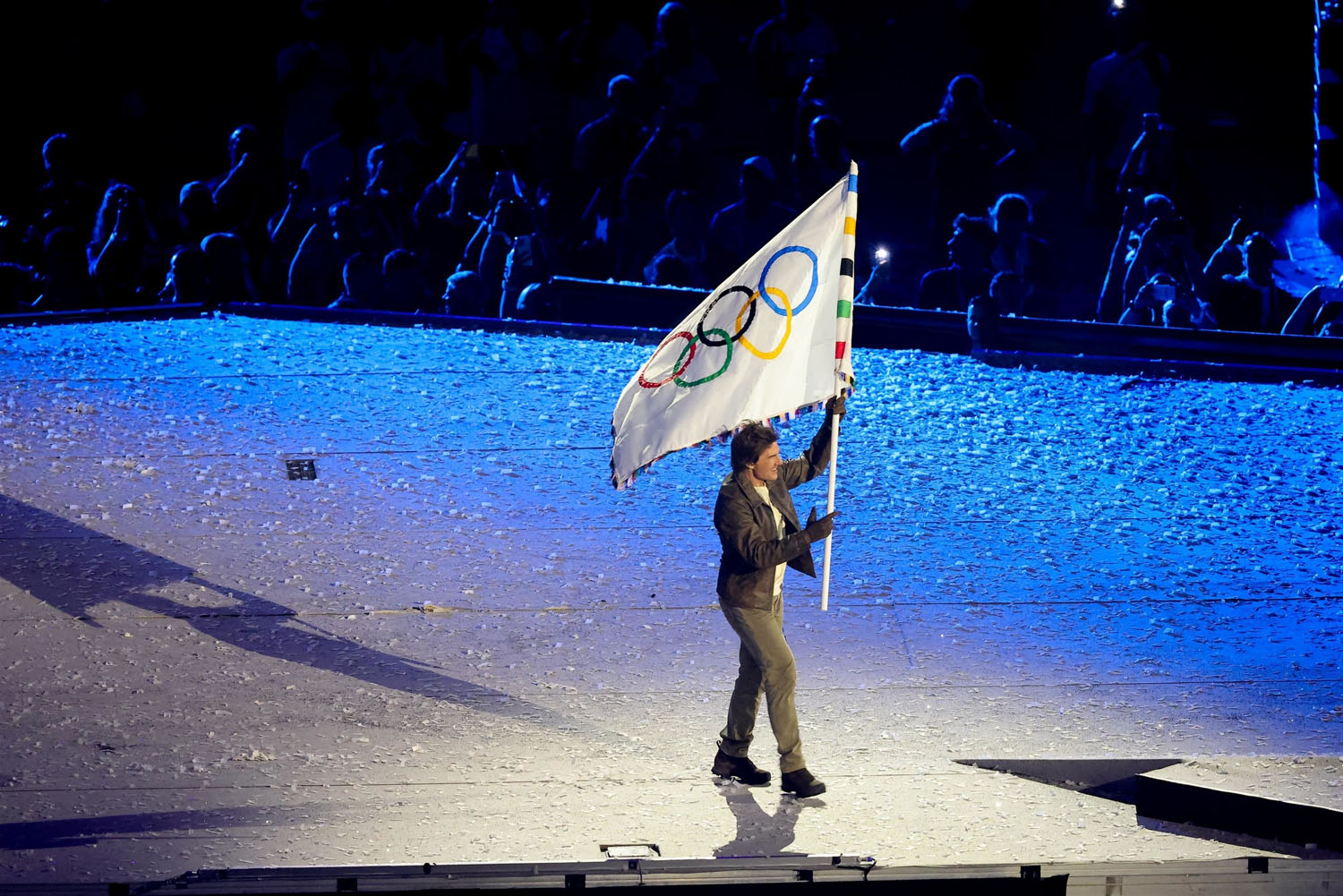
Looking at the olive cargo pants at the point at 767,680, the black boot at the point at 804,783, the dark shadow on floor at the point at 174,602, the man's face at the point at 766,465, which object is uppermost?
the man's face at the point at 766,465

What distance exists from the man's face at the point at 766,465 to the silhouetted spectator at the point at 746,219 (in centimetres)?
816

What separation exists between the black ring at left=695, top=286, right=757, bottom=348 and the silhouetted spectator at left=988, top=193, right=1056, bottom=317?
7.99 m

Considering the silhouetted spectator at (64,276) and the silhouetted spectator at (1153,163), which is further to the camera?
the silhouetted spectator at (64,276)

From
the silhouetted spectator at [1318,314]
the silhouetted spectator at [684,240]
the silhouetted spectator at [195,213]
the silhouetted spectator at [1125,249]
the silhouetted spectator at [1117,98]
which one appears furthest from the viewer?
the silhouetted spectator at [195,213]

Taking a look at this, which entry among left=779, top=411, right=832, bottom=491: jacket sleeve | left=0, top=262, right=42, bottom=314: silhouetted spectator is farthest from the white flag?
left=0, top=262, right=42, bottom=314: silhouetted spectator

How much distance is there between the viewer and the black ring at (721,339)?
5.82m

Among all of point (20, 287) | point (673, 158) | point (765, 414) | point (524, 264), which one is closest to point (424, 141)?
point (524, 264)

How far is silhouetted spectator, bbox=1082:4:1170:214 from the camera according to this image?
13.2 metres

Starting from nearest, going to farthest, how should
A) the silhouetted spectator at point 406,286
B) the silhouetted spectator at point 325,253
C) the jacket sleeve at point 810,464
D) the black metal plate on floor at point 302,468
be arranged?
the jacket sleeve at point 810,464 → the black metal plate on floor at point 302,468 → the silhouetted spectator at point 406,286 → the silhouetted spectator at point 325,253

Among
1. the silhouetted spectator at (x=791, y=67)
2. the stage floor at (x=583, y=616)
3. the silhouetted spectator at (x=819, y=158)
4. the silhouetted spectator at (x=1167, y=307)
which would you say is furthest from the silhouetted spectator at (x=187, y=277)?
the silhouetted spectator at (x=1167, y=307)

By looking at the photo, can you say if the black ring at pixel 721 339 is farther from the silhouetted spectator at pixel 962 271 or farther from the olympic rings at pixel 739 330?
the silhouetted spectator at pixel 962 271

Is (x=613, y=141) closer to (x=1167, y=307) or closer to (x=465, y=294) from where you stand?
(x=465, y=294)

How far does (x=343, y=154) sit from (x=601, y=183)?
263cm

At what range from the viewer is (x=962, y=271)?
1347 centimetres
